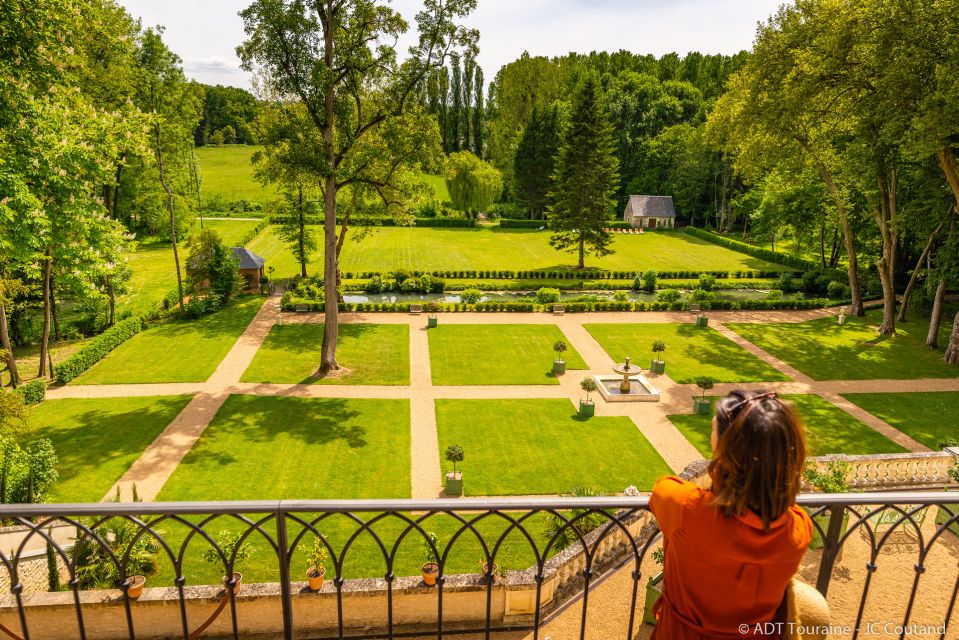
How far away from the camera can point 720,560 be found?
2885 millimetres

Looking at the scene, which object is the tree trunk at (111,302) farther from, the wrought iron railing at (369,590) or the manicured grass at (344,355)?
the wrought iron railing at (369,590)

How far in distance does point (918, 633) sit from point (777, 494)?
351 inches

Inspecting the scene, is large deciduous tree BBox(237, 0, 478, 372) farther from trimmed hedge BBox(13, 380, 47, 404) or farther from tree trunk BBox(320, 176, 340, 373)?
trimmed hedge BBox(13, 380, 47, 404)

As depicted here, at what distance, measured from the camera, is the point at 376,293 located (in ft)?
137

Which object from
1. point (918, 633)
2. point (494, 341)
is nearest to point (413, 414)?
point (494, 341)

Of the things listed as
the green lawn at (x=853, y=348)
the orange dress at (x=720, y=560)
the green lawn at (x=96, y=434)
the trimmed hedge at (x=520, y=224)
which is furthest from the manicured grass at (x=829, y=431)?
the trimmed hedge at (x=520, y=224)

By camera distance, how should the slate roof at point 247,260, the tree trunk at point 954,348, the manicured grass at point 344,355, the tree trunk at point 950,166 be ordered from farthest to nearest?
the slate roof at point 247,260
the tree trunk at point 954,348
the manicured grass at point 344,355
the tree trunk at point 950,166

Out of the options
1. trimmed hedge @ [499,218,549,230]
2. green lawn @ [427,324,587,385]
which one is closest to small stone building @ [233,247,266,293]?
green lawn @ [427,324,587,385]

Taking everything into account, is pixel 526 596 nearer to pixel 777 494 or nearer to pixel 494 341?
pixel 777 494

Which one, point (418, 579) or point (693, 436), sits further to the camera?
point (693, 436)

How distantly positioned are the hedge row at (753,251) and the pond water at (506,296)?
7.28 meters

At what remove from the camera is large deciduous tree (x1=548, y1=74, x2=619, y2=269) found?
47.8m

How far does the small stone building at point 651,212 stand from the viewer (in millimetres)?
72125

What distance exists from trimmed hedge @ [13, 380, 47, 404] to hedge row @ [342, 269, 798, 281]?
76.6 feet
